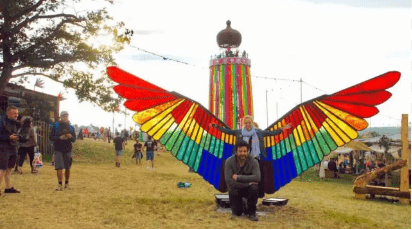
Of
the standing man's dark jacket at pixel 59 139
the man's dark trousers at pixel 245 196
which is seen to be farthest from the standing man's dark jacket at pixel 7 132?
the man's dark trousers at pixel 245 196

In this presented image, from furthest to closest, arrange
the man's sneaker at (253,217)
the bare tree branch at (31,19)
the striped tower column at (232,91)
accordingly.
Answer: the bare tree branch at (31,19)
the striped tower column at (232,91)
the man's sneaker at (253,217)

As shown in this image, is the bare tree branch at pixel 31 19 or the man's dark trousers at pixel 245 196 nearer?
the man's dark trousers at pixel 245 196

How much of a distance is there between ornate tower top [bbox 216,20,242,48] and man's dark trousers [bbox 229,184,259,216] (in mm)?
9125

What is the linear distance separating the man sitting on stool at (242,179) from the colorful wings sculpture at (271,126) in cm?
59

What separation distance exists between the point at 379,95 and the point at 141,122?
3.24 meters

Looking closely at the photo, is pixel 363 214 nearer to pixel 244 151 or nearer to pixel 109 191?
pixel 244 151

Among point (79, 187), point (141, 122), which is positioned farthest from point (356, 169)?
point (141, 122)

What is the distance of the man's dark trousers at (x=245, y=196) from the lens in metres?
5.25

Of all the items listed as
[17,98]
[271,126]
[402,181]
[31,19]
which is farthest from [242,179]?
[17,98]

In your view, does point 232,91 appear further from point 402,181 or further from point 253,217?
point 253,217

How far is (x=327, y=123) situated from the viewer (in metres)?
5.60

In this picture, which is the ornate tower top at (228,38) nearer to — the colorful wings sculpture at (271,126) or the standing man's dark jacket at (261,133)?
the colorful wings sculpture at (271,126)

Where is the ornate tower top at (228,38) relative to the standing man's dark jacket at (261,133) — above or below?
above

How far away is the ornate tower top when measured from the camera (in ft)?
44.7
